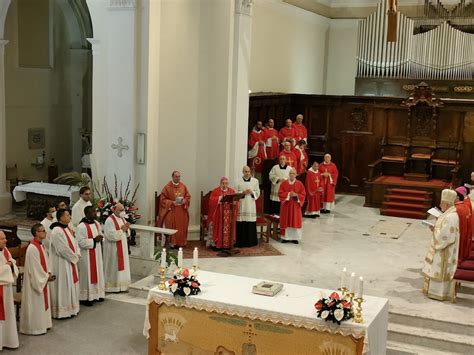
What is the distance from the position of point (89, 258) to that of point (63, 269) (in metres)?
0.68

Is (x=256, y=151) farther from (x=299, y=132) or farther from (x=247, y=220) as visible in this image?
(x=247, y=220)

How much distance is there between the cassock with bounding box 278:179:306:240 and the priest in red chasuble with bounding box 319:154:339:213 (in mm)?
2938

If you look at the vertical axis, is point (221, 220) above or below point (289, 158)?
below

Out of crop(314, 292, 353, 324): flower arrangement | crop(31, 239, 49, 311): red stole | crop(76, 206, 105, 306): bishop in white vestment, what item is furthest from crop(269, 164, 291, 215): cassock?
crop(314, 292, 353, 324): flower arrangement

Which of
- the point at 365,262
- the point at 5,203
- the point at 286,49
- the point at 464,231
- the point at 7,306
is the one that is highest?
the point at 286,49

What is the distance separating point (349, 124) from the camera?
21.4m

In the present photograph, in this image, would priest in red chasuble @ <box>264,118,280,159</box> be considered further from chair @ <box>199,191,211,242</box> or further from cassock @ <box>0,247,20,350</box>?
cassock @ <box>0,247,20,350</box>

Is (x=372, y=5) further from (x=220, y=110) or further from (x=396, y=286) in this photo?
(x=396, y=286)

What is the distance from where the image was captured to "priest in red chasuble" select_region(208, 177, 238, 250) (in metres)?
14.3

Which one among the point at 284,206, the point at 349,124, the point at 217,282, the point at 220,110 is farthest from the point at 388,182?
the point at 217,282

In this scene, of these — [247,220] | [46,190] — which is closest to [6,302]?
[247,220]

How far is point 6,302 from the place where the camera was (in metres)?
9.67

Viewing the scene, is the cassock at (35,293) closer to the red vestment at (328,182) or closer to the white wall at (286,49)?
the red vestment at (328,182)

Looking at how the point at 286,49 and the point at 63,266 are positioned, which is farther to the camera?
the point at 286,49
